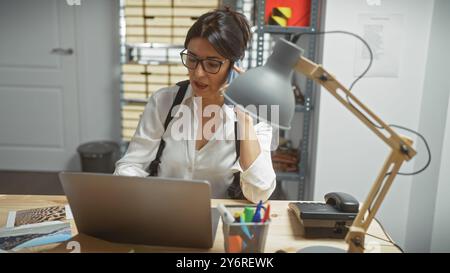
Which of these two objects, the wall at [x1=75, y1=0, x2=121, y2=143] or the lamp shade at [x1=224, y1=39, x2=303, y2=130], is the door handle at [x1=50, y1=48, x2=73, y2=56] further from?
the lamp shade at [x1=224, y1=39, x2=303, y2=130]

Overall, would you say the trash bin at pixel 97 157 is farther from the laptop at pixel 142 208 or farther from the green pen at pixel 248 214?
the green pen at pixel 248 214

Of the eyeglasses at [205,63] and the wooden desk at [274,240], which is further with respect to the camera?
the eyeglasses at [205,63]

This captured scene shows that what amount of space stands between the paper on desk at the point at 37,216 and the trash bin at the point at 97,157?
2.00m

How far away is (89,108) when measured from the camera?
3.30 m

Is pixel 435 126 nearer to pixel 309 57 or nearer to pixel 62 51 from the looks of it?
pixel 309 57

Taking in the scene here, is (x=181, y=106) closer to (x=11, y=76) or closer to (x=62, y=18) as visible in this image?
(x=62, y=18)

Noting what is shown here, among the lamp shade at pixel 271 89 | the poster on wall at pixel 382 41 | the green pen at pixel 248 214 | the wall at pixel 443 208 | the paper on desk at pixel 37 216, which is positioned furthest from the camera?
the poster on wall at pixel 382 41

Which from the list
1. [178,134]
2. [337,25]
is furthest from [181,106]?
[337,25]

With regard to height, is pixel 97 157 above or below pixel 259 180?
below

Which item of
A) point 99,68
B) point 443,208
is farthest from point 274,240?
point 99,68

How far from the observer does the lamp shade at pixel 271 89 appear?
2.13 ft

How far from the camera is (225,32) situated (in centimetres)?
111

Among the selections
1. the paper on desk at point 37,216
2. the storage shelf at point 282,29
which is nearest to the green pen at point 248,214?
the paper on desk at point 37,216

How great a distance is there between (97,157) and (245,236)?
2451 mm
